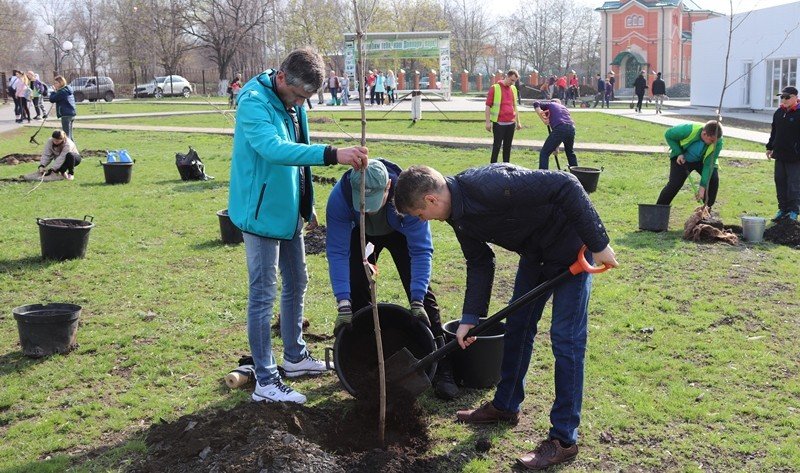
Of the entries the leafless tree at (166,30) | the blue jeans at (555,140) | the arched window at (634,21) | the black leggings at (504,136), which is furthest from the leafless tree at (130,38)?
the blue jeans at (555,140)

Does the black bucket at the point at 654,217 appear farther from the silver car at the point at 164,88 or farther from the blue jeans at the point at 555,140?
the silver car at the point at 164,88

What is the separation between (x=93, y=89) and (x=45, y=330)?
4513 cm

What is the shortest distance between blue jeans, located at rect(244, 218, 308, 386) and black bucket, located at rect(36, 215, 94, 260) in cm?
399

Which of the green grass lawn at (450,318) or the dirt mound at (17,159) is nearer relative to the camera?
the green grass lawn at (450,318)

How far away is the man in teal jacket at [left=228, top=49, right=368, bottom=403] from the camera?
3877 millimetres

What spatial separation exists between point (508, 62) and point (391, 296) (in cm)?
7898

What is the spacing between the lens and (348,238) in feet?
14.5

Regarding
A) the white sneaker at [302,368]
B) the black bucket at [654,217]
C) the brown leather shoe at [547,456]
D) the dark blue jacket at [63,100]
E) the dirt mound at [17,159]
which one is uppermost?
the dark blue jacket at [63,100]

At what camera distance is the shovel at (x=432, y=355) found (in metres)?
3.59

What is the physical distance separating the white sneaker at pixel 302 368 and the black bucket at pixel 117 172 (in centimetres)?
949

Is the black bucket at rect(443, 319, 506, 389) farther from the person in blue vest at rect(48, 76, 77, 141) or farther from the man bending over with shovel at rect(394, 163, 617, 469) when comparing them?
the person in blue vest at rect(48, 76, 77, 141)

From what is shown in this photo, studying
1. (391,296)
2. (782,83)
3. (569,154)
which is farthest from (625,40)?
(391,296)

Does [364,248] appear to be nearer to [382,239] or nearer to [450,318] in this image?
[382,239]

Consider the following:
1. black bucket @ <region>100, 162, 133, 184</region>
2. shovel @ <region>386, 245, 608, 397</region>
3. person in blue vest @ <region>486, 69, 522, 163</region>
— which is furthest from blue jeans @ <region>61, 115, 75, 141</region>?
shovel @ <region>386, 245, 608, 397</region>
